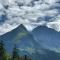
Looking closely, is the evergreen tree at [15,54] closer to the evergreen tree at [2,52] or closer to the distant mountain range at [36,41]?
the distant mountain range at [36,41]

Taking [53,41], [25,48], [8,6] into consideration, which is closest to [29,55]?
[25,48]

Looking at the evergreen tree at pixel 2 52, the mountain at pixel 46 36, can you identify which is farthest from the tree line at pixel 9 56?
the mountain at pixel 46 36

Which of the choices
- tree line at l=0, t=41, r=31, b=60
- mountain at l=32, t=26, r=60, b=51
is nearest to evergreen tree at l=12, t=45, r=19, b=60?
tree line at l=0, t=41, r=31, b=60

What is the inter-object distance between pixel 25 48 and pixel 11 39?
1.23 feet

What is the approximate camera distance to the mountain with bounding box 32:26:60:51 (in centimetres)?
683

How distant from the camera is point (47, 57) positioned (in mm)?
6777

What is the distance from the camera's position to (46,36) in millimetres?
6867

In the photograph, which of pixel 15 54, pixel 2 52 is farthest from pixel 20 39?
pixel 2 52

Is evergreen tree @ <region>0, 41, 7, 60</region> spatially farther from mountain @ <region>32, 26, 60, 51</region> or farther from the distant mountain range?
mountain @ <region>32, 26, 60, 51</region>

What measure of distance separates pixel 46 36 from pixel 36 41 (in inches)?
9.3

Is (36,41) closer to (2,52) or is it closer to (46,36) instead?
(46,36)

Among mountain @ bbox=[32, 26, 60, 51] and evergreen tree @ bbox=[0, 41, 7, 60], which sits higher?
mountain @ bbox=[32, 26, 60, 51]

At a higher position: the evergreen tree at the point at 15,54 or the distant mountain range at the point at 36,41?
the distant mountain range at the point at 36,41

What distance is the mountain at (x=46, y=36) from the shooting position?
6828 mm
